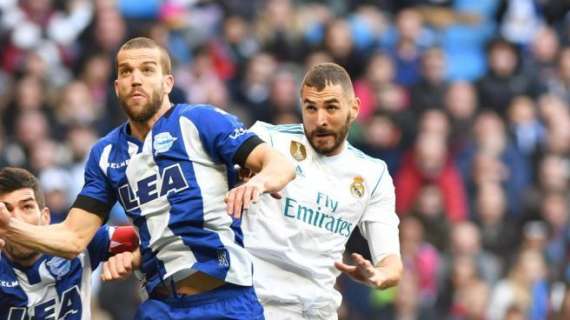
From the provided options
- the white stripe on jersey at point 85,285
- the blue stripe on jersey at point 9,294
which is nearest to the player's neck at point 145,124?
the white stripe on jersey at point 85,285

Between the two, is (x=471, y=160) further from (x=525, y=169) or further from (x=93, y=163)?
(x=93, y=163)

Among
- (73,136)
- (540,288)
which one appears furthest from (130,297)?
(540,288)

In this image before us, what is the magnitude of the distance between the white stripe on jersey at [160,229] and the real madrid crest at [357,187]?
141cm

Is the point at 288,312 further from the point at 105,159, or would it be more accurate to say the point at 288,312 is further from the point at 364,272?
the point at 105,159

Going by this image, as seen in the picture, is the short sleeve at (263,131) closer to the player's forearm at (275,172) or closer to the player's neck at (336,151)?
the player's neck at (336,151)

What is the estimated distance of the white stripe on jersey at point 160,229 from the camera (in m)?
7.33

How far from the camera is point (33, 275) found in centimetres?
772

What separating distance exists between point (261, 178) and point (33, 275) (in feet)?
5.08

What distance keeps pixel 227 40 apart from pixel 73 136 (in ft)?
9.52

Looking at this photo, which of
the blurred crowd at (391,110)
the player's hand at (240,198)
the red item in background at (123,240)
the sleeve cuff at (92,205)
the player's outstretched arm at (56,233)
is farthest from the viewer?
the blurred crowd at (391,110)

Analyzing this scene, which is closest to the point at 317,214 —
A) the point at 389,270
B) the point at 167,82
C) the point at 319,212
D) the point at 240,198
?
the point at 319,212

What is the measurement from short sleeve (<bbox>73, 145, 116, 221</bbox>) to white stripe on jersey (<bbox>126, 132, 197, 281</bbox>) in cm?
23

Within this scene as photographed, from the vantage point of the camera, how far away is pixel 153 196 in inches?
291

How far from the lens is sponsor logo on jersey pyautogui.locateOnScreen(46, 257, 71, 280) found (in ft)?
25.4
